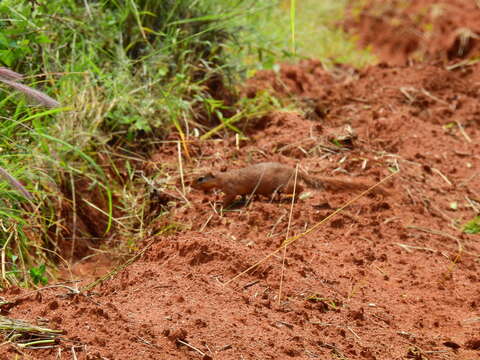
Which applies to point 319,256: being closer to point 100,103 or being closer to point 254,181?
point 254,181

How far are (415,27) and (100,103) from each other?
375 cm

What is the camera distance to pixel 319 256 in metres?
2.70

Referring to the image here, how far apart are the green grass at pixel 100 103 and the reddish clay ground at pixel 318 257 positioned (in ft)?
0.52

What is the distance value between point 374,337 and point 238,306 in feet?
1.40

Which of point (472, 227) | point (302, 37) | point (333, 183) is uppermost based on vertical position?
point (302, 37)

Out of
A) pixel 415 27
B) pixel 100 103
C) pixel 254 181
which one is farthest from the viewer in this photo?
pixel 415 27

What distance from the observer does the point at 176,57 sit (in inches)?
144

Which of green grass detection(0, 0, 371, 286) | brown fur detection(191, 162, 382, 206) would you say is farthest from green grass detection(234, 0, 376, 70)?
brown fur detection(191, 162, 382, 206)

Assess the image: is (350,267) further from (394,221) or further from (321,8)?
(321,8)

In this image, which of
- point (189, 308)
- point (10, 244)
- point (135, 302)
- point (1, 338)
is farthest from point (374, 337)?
point (10, 244)

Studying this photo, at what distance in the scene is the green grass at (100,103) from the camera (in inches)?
111

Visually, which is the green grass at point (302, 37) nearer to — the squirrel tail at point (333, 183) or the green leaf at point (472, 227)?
the squirrel tail at point (333, 183)

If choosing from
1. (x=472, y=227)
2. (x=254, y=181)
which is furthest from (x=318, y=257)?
(x=472, y=227)

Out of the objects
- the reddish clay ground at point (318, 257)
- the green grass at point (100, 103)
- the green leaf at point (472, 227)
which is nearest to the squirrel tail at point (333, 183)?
the reddish clay ground at point (318, 257)
